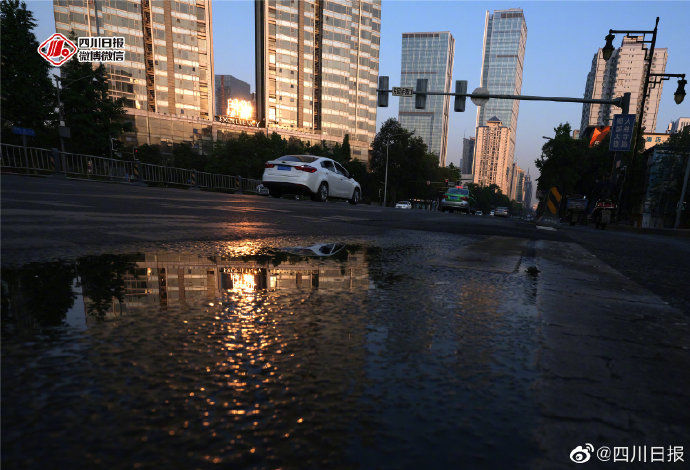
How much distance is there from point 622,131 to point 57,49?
45400 mm

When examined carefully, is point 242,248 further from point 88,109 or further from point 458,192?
point 88,109

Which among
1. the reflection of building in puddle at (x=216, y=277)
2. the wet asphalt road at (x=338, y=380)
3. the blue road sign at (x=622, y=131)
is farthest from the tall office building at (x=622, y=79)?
the wet asphalt road at (x=338, y=380)

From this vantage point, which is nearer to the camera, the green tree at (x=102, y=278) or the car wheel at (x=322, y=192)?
the green tree at (x=102, y=278)

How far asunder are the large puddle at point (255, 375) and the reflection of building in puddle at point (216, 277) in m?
0.01

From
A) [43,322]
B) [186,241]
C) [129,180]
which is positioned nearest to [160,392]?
[43,322]

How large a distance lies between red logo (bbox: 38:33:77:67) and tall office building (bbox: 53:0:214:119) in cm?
4971

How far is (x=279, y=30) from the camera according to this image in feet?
318

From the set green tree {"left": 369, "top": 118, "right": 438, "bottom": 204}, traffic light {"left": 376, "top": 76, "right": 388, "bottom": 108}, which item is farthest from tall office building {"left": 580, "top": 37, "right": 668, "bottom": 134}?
traffic light {"left": 376, "top": 76, "right": 388, "bottom": 108}

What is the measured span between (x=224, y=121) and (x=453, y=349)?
336 ft

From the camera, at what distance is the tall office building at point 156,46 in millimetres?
82000

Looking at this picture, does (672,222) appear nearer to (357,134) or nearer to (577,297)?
(577,297)

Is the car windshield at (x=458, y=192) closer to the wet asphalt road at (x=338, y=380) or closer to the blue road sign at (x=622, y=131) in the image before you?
the blue road sign at (x=622, y=131)

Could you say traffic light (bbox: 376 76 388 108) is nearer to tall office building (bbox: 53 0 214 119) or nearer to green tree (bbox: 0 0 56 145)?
green tree (bbox: 0 0 56 145)

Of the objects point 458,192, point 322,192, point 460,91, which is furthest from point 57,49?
point 458,192
